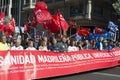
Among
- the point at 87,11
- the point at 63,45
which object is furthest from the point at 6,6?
the point at 63,45

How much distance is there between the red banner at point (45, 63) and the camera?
1095 centimetres

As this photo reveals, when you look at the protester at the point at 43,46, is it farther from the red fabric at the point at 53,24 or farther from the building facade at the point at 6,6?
the building facade at the point at 6,6

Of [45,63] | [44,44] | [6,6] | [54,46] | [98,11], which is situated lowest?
[45,63]

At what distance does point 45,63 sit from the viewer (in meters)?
12.4

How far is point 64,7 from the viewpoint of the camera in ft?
147

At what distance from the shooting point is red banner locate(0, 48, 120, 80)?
11.0 meters

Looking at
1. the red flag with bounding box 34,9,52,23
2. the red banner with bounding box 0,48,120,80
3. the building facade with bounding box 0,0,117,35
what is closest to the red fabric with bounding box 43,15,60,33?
the red flag with bounding box 34,9,52,23

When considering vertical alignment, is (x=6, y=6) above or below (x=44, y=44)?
above

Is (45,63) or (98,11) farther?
(98,11)

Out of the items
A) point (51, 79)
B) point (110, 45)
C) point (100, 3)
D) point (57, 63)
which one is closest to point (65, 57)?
point (57, 63)

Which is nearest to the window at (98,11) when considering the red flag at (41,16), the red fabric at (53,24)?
the red fabric at (53,24)

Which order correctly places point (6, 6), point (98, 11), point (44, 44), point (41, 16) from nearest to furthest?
point (44, 44) → point (41, 16) → point (98, 11) → point (6, 6)

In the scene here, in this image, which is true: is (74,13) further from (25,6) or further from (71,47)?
(71,47)

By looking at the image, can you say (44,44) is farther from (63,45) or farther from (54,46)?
(63,45)
